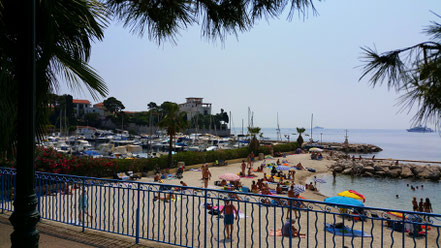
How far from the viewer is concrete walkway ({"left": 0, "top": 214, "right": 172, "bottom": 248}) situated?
19.2 ft

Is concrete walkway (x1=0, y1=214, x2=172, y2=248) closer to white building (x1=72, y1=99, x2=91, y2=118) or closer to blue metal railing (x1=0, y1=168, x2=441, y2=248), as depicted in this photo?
blue metal railing (x1=0, y1=168, x2=441, y2=248)

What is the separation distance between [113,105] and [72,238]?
116 m

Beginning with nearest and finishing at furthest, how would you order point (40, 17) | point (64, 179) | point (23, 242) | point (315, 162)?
1. point (23, 242)
2. point (40, 17)
3. point (64, 179)
4. point (315, 162)

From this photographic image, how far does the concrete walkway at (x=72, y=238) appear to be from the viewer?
5.85 m

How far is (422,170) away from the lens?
3631 cm

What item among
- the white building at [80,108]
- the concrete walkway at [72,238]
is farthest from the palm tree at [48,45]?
the white building at [80,108]

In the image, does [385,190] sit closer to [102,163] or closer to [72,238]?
[102,163]

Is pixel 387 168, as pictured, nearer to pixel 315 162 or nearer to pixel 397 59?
pixel 315 162

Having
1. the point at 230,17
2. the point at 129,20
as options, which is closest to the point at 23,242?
the point at 129,20

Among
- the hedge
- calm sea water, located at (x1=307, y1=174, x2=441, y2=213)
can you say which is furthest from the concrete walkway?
calm sea water, located at (x1=307, y1=174, x2=441, y2=213)

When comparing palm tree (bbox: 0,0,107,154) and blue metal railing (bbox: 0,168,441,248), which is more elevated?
palm tree (bbox: 0,0,107,154)

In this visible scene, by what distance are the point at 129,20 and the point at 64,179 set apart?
4.59 meters

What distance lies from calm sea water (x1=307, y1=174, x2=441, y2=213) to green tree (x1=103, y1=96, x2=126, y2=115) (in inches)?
3805

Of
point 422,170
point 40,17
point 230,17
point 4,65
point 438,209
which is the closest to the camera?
point 4,65
